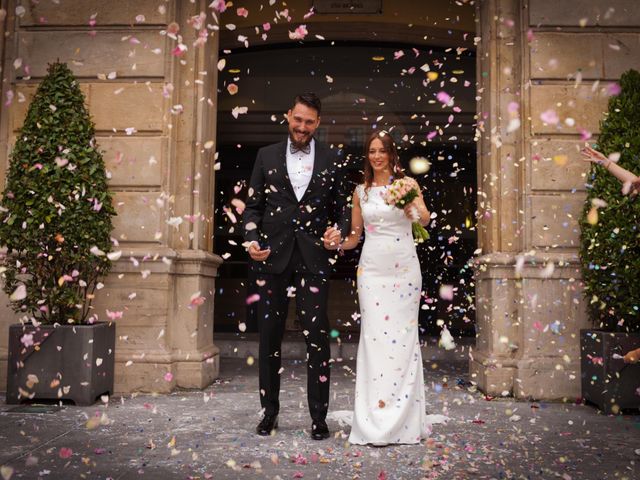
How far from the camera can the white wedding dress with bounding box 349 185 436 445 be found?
3.95 meters

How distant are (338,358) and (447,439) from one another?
4.30 metres

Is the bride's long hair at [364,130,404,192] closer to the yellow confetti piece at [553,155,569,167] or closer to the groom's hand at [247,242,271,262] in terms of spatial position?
the groom's hand at [247,242,271,262]

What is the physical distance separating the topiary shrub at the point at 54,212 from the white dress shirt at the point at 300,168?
206cm

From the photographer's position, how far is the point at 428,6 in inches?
306

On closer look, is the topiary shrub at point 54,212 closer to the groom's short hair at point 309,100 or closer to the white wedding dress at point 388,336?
the groom's short hair at point 309,100

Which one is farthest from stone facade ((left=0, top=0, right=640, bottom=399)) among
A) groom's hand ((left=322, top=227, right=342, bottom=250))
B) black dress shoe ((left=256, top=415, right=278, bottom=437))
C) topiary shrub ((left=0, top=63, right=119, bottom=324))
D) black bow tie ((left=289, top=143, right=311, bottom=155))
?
groom's hand ((left=322, top=227, right=342, bottom=250))

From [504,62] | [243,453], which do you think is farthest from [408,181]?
[504,62]

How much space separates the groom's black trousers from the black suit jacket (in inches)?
3.1

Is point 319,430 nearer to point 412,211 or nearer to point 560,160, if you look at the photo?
point 412,211

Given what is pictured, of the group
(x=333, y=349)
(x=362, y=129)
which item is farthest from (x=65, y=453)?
(x=362, y=129)

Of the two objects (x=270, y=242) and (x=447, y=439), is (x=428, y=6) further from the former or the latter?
(x=447, y=439)

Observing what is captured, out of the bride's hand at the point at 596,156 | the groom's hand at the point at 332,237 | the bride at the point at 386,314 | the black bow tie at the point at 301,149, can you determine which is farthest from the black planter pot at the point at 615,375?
the black bow tie at the point at 301,149

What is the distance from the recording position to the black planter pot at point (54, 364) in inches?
201

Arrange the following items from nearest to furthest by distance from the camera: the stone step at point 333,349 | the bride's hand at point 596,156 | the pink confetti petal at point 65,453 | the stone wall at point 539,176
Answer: the pink confetti petal at point 65,453, the bride's hand at point 596,156, the stone wall at point 539,176, the stone step at point 333,349
